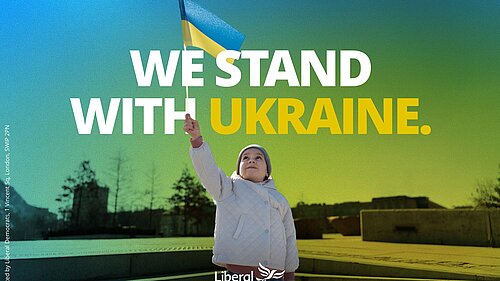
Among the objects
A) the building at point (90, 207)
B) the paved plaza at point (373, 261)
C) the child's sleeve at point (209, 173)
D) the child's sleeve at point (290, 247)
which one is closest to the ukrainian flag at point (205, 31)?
the child's sleeve at point (209, 173)

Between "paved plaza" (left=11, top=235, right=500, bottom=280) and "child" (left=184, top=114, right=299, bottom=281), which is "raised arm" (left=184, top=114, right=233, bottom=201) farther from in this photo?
"paved plaza" (left=11, top=235, right=500, bottom=280)

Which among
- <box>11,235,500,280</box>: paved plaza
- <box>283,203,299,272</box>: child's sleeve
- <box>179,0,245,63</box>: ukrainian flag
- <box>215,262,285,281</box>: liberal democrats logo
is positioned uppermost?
<box>179,0,245,63</box>: ukrainian flag

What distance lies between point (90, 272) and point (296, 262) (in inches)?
96.4

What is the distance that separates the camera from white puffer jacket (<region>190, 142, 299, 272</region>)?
2.65 metres

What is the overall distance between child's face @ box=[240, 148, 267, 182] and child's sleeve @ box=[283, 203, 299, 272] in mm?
248

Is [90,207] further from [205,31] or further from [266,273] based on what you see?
[266,273]

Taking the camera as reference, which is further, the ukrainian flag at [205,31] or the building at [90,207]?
the building at [90,207]

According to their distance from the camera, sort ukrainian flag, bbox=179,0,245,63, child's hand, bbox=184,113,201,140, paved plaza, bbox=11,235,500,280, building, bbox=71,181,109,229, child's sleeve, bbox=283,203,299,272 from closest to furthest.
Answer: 1. child's hand, bbox=184,113,201,140
2. child's sleeve, bbox=283,203,299,272
3. ukrainian flag, bbox=179,0,245,63
4. paved plaza, bbox=11,235,500,280
5. building, bbox=71,181,109,229

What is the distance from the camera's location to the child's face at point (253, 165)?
2.89m

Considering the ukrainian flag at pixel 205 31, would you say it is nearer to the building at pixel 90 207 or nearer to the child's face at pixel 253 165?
the child's face at pixel 253 165

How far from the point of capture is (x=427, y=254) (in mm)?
Result: 6098

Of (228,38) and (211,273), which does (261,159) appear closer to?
(228,38)

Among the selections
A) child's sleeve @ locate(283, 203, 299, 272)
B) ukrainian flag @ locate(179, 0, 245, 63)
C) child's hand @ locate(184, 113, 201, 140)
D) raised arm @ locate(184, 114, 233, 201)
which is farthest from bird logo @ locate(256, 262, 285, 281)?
ukrainian flag @ locate(179, 0, 245, 63)

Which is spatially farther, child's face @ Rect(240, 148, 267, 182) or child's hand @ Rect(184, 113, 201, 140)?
child's face @ Rect(240, 148, 267, 182)
